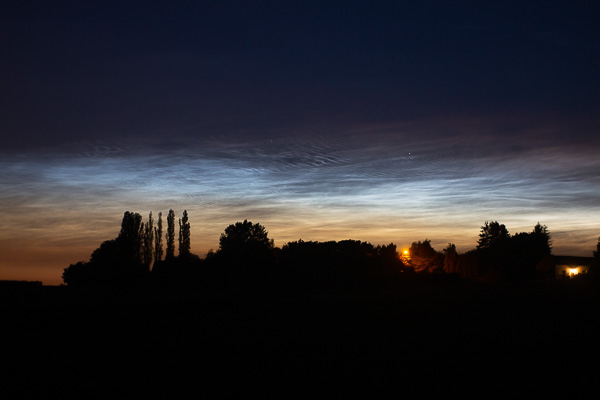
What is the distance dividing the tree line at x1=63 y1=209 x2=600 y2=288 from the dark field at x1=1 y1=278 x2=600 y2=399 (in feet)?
81.5

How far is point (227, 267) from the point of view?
55.1 m

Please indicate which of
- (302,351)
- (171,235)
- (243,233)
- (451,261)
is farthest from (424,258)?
(302,351)

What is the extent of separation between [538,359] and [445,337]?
430cm

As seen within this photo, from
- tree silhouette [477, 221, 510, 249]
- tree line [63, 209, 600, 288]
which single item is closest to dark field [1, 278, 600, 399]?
tree line [63, 209, 600, 288]

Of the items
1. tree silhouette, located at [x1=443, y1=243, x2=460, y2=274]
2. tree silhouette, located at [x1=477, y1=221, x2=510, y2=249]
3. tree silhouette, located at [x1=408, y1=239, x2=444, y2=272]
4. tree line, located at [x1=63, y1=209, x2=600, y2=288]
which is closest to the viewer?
tree line, located at [x1=63, y1=209, x2=600, y2=288]

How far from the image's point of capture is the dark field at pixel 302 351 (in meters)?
13.2

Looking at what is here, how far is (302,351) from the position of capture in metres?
17.4

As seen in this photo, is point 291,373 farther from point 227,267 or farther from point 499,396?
point 227,267

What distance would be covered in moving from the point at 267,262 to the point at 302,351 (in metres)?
39.3

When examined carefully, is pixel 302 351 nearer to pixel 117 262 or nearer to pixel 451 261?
pixel 117 262

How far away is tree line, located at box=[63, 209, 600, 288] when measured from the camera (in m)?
55.6

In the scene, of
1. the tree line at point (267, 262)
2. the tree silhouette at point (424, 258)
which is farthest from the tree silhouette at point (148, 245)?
the tree silhouette at point (424, 258)

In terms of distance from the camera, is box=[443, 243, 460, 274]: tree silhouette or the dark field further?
box=[443, 243, 460, 274]: tree silhouette

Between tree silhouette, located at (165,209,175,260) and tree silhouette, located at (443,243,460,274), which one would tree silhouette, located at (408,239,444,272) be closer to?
tree silhouette, located at (443,243,460,274)
